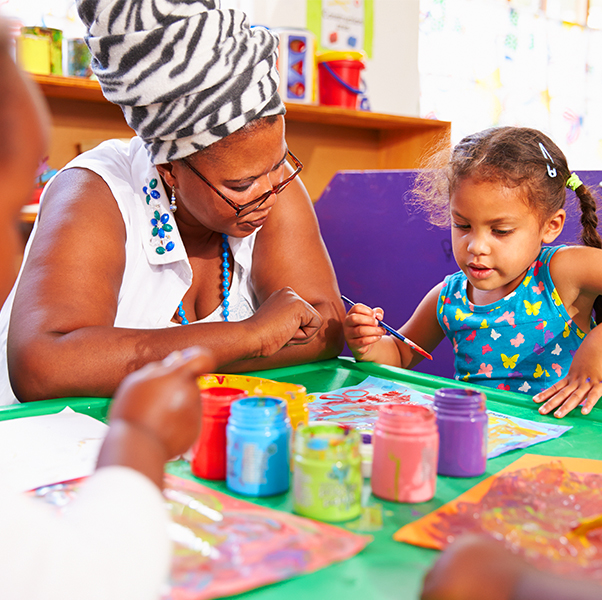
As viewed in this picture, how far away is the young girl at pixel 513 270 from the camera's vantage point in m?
1.27

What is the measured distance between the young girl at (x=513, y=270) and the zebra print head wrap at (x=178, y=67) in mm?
480

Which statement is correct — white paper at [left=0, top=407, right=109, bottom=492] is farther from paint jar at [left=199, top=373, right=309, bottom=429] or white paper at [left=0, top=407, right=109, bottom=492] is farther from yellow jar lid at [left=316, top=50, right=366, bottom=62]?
yellow jar lid at [left=316, top=50, right=366, bottom=62]

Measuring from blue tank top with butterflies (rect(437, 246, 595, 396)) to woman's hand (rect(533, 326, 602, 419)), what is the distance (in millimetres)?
286

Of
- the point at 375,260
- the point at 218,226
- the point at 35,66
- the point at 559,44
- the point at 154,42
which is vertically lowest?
the point at 375,260

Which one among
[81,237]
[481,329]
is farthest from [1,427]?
[481,329]

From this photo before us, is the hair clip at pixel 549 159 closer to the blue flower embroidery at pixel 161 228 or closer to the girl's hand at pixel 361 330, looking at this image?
the girl's hand at pixel 361 330

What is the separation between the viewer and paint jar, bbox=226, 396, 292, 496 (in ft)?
2.03

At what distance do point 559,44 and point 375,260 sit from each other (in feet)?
8.52

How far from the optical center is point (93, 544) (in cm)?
39

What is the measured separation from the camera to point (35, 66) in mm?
2031

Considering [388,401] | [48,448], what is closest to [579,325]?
[388,401]

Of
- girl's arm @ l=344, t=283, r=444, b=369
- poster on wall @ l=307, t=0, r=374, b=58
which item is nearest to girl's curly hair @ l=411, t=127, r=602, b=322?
girl's arm @ l=344, t=283, r=444, b=369

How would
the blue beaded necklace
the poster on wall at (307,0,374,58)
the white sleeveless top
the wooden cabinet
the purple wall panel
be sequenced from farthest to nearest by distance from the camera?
the poster on wall at (307,0,374,58), the wooden cabinet, the purple wall panel, the blue beaded necklace, the white sleeveless top

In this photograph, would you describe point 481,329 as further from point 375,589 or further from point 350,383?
point 375,589
